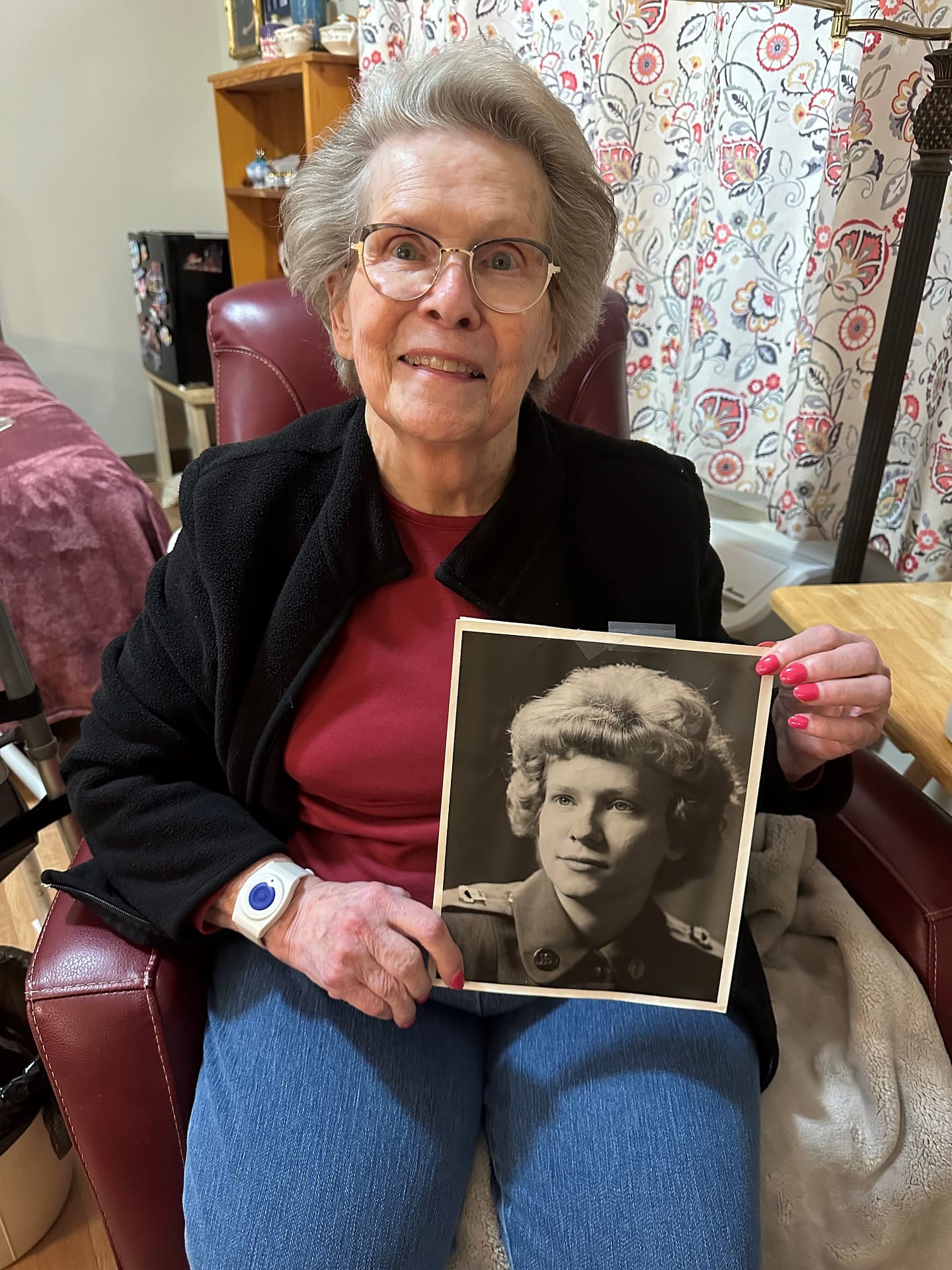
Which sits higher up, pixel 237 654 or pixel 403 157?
pixel 403 157

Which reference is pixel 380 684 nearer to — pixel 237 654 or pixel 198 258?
pixel 237 654

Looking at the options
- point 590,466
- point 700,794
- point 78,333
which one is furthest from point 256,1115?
point 78,333

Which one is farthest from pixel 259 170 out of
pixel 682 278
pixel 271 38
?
pixel 682 278

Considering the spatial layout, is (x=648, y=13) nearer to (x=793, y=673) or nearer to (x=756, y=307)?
(x=756, y=307)

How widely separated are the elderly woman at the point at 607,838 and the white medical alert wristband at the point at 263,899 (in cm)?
16

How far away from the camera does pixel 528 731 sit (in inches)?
28.7

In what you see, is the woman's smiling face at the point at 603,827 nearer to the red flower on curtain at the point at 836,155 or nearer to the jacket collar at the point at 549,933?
the jacket collar at the point at 549,933

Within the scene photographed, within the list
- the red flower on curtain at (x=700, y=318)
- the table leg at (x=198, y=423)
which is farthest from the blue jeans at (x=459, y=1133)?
the table leg at (x=198, y=423)

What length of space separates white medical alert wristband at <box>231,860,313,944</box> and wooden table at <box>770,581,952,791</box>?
1.95 ft

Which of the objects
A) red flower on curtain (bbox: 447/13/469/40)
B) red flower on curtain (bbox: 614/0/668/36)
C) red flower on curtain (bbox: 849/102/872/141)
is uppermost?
red flower on curtain (bbox: 447/13/469/40)

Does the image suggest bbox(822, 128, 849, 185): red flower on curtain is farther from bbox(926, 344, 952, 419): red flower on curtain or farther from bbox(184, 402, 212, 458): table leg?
bbox(184, 402, 212, 458): table leg

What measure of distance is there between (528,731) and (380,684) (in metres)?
0.21

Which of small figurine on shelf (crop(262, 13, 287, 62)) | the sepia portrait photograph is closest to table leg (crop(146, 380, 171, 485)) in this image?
small figurine on shelf (crop(262, 13, 287, 62))

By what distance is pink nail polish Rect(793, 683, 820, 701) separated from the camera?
2.38ft
